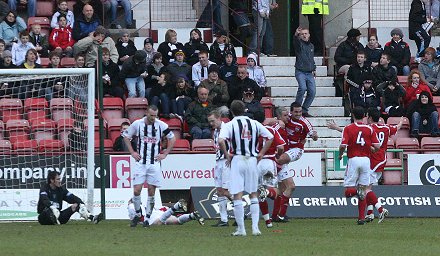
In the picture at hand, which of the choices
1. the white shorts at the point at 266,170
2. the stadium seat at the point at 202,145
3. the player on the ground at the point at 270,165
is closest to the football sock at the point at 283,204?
the player on the ground at the point at 270,165

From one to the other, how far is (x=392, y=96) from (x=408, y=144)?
1506 millimetres

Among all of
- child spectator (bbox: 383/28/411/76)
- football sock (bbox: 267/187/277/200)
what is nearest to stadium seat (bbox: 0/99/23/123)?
football sock (bbox: 267/187/277/200)

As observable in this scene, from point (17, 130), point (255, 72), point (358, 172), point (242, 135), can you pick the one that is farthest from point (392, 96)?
point (242, 135)

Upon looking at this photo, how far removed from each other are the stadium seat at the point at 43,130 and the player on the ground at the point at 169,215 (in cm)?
300

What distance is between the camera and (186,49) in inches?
1024

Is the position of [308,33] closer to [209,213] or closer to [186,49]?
[186,49]

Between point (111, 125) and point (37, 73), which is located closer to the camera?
point (37, 73)

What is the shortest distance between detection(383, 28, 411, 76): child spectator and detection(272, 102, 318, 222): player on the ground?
6.82m

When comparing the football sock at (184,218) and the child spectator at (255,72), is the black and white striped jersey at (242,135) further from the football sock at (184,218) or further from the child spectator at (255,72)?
the child spectator at (255,72)

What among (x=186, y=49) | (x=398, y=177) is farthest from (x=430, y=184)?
(x=186, y=49)

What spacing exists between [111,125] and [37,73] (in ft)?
12.7

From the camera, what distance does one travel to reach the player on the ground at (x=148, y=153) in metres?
19.3

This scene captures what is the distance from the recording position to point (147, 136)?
63.5ft

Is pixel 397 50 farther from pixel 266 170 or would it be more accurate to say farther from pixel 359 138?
pixel 266 170
